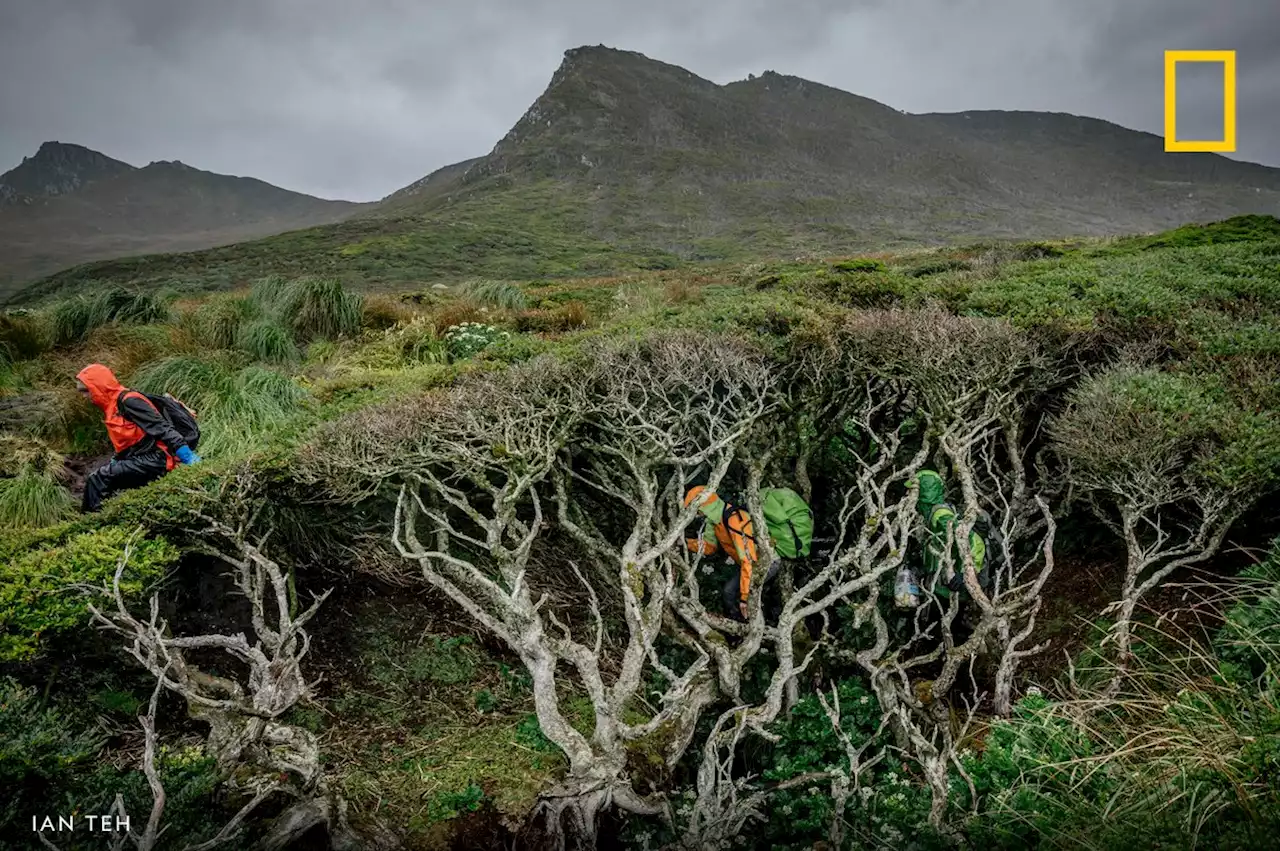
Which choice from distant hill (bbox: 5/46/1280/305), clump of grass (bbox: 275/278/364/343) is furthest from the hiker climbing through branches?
distant hill (bbox: 5/46/1280/305)

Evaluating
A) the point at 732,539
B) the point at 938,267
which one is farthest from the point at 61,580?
the point at 938,267

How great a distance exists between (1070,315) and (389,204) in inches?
5249

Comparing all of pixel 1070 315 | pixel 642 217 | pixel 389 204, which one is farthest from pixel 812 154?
pixel 1070 315

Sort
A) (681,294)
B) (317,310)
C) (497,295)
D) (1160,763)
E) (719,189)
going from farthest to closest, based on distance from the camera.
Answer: (719,189)
(497,295)
(681,294)
(317,310)
(1160,763)

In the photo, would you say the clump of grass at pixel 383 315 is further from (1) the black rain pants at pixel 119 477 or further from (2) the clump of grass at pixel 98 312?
(1) the black rain pants at pixel 119 477

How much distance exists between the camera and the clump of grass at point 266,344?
924 cm

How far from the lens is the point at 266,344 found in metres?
9.30

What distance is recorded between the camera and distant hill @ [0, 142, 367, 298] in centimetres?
11200

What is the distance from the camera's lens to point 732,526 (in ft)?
16.5

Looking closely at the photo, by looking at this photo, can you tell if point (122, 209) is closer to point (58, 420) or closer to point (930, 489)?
point (58, 420)

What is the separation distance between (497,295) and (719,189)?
91314 mm

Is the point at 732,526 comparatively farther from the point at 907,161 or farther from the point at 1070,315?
the point at 907,161

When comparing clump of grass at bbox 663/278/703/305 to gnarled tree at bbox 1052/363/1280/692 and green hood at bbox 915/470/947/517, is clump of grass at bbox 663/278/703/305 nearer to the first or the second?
green hood at bbox 915/470/947/517

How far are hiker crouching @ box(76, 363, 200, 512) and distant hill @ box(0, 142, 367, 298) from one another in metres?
113
